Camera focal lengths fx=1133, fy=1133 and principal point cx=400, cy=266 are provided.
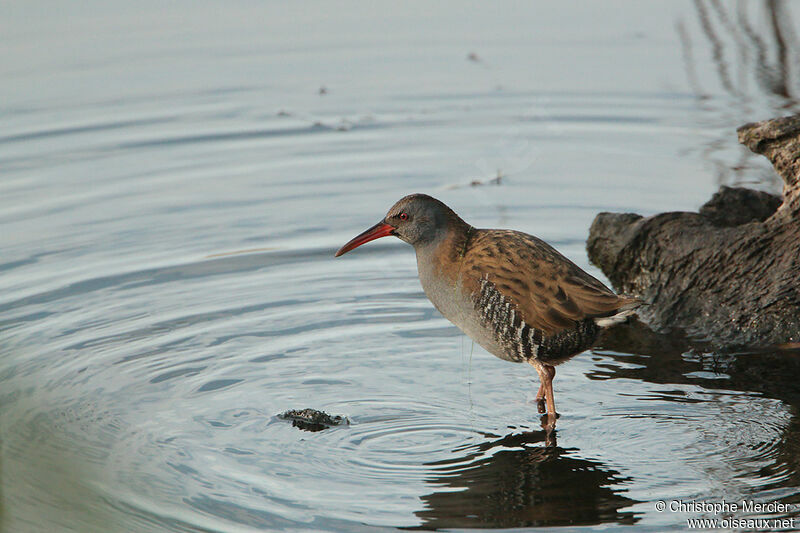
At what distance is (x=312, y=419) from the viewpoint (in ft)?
18.8

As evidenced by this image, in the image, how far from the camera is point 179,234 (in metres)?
8.35

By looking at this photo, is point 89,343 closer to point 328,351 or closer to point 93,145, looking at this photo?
point 328,351

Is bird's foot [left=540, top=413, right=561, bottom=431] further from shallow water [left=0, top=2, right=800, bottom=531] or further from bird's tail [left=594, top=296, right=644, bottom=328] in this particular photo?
bird's tail [left=594, top=296, right=644, bottom=328]

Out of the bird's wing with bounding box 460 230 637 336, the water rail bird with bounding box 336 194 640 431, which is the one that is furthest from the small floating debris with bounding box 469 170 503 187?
the bird's wing with bounding box 460 230 637 336

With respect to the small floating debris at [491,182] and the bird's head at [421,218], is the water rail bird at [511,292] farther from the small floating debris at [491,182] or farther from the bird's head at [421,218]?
the small floating debris at [491,182]

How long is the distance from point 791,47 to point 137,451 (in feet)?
26.7

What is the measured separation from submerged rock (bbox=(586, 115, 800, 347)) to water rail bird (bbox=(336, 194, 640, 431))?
4.23ft

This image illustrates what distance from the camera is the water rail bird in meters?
5.73

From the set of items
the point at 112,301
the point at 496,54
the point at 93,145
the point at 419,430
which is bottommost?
the point at 419,430

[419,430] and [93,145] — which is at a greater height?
[93,145]

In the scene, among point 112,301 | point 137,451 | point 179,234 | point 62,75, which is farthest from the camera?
point 62,75

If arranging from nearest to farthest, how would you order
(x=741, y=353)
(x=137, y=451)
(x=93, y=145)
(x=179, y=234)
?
(x=137, y=451), (x=741, y=353), (x=179, y=234), (x=93, y=145)

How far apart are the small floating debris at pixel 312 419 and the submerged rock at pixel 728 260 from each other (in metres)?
2.30

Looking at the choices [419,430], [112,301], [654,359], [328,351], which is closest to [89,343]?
[112,301]
